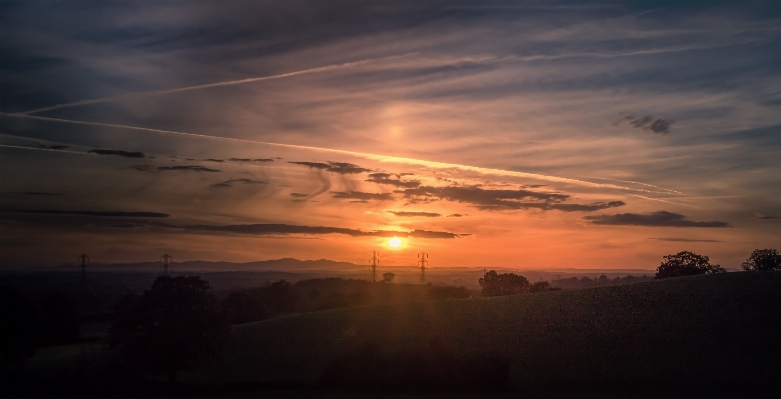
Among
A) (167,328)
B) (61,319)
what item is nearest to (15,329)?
(167,328)

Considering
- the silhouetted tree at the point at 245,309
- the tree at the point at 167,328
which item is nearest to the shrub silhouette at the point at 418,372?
the tree at the point at 167,328

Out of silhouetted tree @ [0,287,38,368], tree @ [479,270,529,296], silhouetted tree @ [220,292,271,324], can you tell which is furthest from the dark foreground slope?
tree @ [479,270,529,296]

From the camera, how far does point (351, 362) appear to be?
4266 cm

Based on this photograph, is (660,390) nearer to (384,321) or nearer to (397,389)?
(397,389)

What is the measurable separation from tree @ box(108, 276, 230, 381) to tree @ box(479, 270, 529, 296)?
99.1 meters

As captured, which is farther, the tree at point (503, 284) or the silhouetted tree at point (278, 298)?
the tree at point (503, 284)

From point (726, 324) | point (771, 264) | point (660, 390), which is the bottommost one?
point (660, 390)

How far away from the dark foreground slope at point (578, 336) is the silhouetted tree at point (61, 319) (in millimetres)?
19445

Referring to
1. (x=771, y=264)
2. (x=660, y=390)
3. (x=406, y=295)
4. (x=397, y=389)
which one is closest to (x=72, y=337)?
(x=397, y=389)

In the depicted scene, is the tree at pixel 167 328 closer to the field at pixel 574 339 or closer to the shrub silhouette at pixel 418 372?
the field at pixel 574 339

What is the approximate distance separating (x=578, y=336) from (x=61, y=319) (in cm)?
5642

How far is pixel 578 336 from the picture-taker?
54.1 m

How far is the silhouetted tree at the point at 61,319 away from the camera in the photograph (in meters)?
66.6

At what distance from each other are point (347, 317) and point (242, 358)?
20.1 meters
